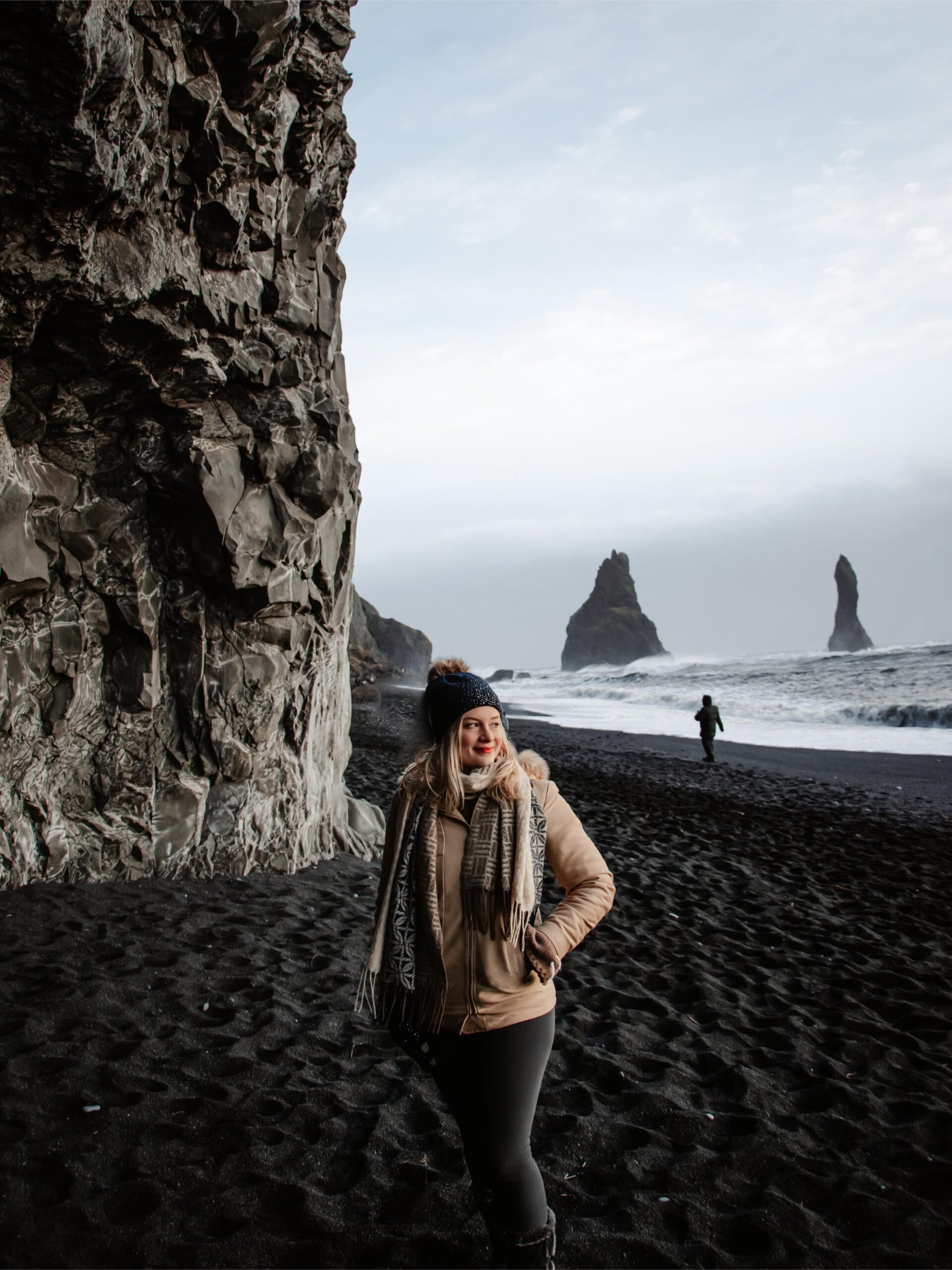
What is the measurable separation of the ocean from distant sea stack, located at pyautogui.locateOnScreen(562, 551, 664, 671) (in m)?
38.3

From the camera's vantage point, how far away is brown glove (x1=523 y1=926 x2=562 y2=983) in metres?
2.21

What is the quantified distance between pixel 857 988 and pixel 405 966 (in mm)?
4626

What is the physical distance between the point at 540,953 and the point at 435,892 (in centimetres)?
36

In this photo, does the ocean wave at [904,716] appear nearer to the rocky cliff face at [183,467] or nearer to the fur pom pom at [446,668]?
the rocky cliff face at [183,467]

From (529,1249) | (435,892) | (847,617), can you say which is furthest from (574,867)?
(847,617)

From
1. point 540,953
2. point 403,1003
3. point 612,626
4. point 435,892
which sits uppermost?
point 612,626

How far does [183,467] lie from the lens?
679 cm

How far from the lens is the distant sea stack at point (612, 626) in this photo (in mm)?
100375

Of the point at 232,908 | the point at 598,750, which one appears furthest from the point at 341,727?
the point at 598,750

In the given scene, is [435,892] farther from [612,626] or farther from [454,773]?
[612,626]

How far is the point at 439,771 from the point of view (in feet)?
7.91

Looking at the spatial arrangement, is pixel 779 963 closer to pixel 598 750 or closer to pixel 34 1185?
pixel 34 1185

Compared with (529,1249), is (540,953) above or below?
above

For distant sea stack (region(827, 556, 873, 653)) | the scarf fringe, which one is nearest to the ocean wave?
the scarf fringe
